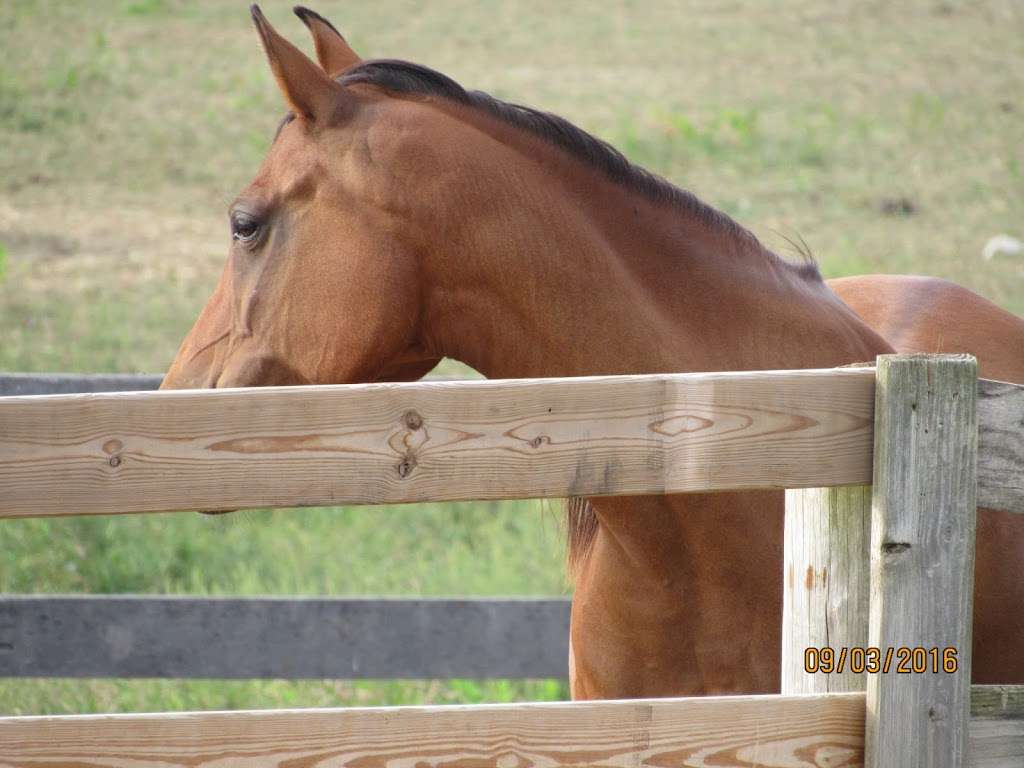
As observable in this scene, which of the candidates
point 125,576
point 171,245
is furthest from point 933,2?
point 125,576

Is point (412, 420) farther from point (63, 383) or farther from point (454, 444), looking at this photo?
point (63, 383)

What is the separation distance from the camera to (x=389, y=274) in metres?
2.27

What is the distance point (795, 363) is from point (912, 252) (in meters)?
8.41

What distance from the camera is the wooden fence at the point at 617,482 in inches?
63.4

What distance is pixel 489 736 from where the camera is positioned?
1.69 m

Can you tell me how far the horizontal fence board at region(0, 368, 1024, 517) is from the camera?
5.25 feet

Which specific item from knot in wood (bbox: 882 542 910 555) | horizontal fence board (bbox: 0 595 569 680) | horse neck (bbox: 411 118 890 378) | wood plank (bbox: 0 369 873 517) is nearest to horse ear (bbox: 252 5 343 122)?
horse neck (bbox: 411 118 890 378)

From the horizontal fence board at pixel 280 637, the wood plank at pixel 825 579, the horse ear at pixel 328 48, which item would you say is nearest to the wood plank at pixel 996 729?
the wood plank at pixel 825 579

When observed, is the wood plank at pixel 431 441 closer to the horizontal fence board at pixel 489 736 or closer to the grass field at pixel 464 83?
the horizontal fence board at pixel 489 736

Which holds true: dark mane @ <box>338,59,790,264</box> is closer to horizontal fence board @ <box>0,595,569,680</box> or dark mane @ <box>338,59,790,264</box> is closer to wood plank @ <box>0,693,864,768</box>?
wood plank @ <box>0,693,864,768</box>

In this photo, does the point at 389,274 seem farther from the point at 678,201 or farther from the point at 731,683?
the point at 731,683

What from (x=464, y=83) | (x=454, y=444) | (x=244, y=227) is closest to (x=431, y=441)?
(x=454, y=444)

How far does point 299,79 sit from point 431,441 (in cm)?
98

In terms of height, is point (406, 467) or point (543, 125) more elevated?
point (543, 125)
